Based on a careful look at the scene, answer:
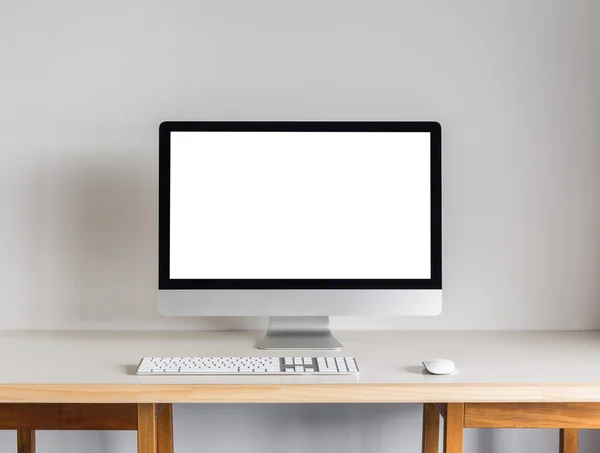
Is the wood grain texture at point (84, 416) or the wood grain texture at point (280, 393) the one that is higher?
the wood grain texture at point (280, 393)

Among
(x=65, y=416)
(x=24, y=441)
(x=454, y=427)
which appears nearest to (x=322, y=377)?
(x=454, y=427)

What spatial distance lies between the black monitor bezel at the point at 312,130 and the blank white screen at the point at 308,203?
0.04 ft

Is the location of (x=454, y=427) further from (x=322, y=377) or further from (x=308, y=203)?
(x=308, y=203)

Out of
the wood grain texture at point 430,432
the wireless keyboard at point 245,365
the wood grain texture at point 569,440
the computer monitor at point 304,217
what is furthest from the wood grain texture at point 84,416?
the wood grain texture at point 569,440

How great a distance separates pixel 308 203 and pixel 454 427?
0.59 meters

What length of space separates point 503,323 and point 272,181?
0.81 m

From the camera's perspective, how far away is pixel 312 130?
149cm

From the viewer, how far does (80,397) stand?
1168 millimetres

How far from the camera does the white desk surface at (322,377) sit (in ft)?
3.85

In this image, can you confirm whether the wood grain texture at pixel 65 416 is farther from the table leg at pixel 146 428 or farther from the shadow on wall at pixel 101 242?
the shadow on wall at pixel 101 242

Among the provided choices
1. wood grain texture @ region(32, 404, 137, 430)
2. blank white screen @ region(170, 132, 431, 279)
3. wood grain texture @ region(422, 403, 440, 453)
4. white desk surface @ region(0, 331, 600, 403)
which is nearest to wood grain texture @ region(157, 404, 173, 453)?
white desk surface @ region(0, 331, 600, 403)

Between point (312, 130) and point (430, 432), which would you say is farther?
point (430, 432)

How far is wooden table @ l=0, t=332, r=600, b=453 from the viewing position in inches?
46.3

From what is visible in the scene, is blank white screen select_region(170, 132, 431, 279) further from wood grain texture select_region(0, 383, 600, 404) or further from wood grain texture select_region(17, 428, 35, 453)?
wood grain texture select_region(17, 428, 35, 453)
